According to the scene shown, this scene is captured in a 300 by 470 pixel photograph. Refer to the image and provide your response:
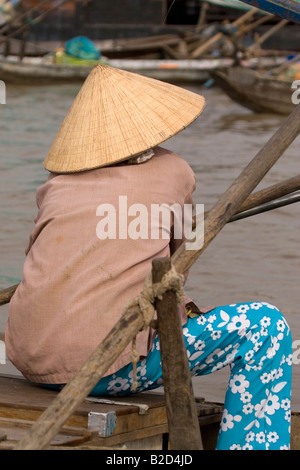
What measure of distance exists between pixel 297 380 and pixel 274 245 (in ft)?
8.61

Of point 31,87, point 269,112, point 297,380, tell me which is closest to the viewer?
point 297,380

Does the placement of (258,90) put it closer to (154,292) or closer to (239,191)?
(239,191)

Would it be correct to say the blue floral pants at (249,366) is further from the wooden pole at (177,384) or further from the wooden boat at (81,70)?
the wooden boat at (81,70)

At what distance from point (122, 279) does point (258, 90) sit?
1094cm

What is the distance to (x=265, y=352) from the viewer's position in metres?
2.13

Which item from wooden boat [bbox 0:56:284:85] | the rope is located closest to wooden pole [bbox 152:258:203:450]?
the rope

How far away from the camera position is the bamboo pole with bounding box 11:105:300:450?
1.70m

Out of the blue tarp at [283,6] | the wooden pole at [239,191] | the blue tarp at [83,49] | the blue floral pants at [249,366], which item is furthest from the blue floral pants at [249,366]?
the blue tarp at [83,49]

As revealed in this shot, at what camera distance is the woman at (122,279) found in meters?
2.10

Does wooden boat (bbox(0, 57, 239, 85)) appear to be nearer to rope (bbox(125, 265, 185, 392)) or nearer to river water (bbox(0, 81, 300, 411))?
river water (bbox(0, 81, 300, 411))

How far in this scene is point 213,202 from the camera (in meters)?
7.63

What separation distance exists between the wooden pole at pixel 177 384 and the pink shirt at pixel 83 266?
221 millimetres
